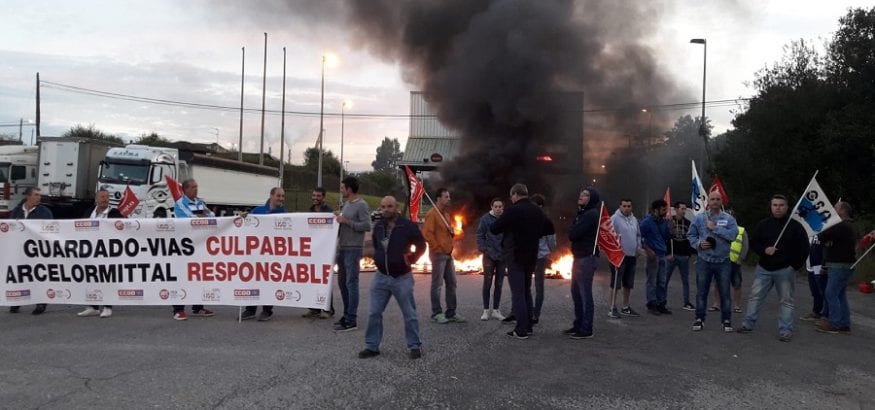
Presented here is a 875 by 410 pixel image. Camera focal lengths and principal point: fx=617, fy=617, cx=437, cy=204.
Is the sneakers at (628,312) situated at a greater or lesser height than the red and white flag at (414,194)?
lesser

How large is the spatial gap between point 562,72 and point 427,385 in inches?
620

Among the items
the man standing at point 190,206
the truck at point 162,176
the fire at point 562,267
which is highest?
the truck at point 162,176

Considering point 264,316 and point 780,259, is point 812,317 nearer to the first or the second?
point 780,259

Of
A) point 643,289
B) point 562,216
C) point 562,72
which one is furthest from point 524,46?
point 643,289

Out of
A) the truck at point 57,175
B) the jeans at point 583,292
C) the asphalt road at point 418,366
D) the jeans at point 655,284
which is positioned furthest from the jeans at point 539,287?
the truck at point 57,175

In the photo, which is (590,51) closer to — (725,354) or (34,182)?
(725,354)

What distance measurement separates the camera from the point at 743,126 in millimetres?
18453

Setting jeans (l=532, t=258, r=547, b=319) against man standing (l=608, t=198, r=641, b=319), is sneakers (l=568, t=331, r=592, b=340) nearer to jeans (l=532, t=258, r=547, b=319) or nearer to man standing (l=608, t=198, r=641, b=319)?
jeans (l=532, t=258, r=547, b=319)

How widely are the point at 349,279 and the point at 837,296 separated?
5.63 m

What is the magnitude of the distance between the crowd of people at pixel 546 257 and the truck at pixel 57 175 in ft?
49.4

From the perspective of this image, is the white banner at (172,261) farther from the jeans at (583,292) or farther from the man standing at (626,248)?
the man standing at (626,248)

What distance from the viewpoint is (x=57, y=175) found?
21.1 meters

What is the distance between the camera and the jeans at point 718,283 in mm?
6980

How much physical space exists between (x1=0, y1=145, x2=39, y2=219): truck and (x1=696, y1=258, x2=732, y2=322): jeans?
2238 cm
